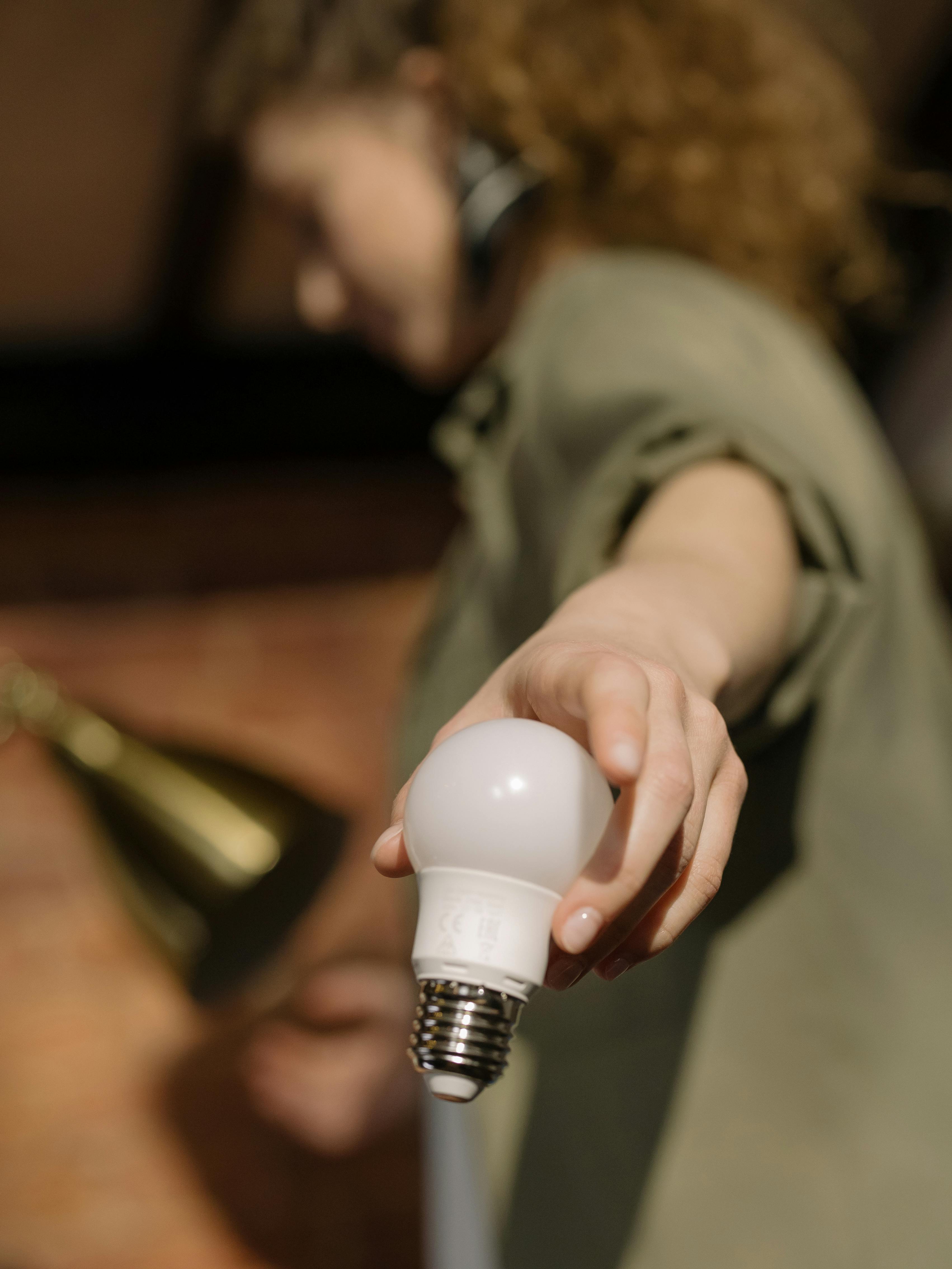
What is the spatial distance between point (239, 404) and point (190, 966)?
769mm

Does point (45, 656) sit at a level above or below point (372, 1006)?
above

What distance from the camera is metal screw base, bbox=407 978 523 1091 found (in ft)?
0.52

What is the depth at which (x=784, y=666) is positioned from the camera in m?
0.30

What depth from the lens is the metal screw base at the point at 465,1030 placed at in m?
0.16

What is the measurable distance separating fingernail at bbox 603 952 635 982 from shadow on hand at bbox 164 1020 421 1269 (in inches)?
21.2

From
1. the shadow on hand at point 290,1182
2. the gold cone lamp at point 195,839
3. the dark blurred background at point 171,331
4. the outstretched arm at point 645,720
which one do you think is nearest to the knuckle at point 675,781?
the outstretched arm at point 645,720

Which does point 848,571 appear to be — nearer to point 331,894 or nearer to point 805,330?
point 805,330

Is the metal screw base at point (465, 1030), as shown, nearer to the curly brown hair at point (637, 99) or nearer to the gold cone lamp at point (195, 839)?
the gold cone lamp at point (195, 839)

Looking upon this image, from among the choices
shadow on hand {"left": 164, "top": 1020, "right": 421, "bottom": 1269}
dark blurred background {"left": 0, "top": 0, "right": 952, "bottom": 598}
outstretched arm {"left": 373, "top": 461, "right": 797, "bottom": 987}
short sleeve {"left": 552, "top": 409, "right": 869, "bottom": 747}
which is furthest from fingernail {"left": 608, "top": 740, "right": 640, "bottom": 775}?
dark blurred background {"left": 0, "top": 0, "right": 952, "bottom": 598}

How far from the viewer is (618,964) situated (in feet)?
0.61

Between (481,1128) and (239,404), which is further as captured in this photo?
(239,404)

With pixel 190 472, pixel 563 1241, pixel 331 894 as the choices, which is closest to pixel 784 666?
pixel 563 1241

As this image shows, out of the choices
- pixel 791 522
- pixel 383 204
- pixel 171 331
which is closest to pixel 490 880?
pixel 791 522

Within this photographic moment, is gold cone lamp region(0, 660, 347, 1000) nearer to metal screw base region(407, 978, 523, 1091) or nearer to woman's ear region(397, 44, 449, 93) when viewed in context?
metal screw base region(407, 978, 523, 1091)
